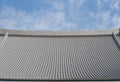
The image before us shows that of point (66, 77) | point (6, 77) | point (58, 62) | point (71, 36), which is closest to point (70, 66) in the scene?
point (58, 62)

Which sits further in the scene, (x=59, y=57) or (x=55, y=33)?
(x=55, y=33)

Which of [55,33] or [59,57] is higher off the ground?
[55,33]

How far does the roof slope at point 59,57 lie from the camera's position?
32.1ft

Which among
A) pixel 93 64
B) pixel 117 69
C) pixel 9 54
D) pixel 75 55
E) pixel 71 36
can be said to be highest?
pixel 71 36

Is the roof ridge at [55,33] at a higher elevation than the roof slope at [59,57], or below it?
higher

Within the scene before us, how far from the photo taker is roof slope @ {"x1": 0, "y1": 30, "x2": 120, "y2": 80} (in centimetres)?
979

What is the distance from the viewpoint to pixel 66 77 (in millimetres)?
9484

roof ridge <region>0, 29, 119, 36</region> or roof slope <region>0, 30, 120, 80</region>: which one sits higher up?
roof ridge <region>0, 29, 119, 36</region>

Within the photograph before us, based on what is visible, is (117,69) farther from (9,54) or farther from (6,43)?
(6,43)

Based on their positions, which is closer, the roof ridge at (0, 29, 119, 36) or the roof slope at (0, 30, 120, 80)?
the roof slope at (0, 30, 120, 80)

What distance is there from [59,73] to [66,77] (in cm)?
61

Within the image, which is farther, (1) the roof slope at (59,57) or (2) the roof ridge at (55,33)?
(2) the roof ridge at (55,33)

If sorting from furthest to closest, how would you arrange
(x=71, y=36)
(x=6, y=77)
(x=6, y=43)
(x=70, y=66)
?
(x=71, y=36) → (x=6, y=43) → (x=70, y=66) → (x=6, y=77)

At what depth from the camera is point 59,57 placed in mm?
12047
